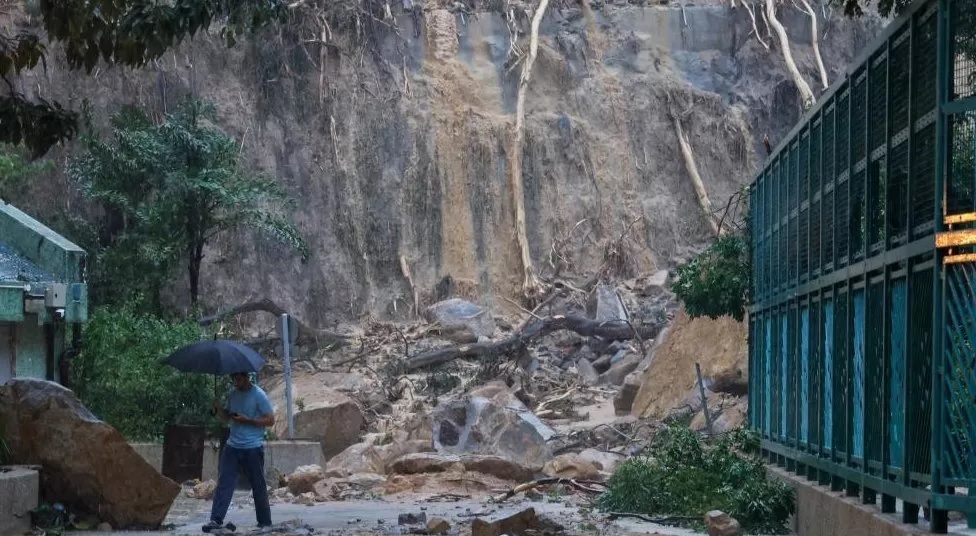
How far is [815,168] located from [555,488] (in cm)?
812

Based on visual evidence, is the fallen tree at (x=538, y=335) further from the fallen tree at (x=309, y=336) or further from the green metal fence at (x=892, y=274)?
the green metal fence at (x=892, y=274)

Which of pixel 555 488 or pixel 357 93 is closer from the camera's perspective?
pixel 555 488

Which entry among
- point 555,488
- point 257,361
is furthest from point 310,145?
point 257,361

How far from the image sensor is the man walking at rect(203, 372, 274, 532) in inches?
549

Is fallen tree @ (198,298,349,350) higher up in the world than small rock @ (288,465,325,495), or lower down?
higher up

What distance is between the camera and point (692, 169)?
151 feet

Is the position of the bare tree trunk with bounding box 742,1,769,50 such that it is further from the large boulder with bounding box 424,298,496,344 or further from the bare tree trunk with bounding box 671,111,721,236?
the large boulder with bounding box 424,298,496,344

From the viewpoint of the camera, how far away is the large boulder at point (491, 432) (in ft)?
77.0

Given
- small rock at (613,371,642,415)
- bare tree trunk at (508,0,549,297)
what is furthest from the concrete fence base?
bare tree trunk at (508,0,549,297)

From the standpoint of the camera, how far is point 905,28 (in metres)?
8.82

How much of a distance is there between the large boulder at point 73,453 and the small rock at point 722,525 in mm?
5527

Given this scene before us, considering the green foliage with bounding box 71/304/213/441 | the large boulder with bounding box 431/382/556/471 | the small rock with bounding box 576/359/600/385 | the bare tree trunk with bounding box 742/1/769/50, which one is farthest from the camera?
the bare tree trunk with bounding box 742/1/769/50

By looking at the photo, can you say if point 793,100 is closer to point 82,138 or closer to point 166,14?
point 82,138

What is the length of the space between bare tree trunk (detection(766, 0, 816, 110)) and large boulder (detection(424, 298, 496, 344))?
1303cm
